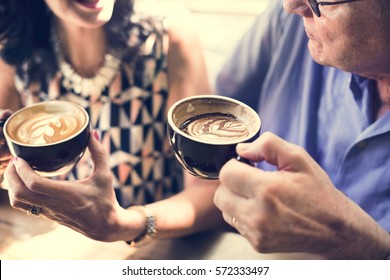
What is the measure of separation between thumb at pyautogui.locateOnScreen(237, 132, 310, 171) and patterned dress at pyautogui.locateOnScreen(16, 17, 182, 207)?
476mm

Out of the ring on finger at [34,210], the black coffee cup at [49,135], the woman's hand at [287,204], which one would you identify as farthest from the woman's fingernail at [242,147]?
the ring on finger at [34,210]

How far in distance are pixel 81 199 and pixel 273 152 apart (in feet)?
1.18

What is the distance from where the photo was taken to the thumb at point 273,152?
1.97 feet

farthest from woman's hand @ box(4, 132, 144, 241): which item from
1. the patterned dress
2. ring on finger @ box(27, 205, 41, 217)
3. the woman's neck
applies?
the woman's neck

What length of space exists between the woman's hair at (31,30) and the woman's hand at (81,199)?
0.32m

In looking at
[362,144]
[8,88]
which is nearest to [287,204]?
[362,144]

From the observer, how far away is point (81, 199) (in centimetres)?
78

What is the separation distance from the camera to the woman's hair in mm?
1016

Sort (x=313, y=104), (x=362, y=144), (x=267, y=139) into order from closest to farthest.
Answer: (x=267, y=139) < (x=362, y=144) < (x=313, y=104)

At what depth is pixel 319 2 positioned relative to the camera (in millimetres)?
757

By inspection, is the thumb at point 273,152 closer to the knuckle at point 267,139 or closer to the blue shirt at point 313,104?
the knuckle at point 267,139

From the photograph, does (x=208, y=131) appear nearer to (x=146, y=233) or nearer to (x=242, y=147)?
(x=242, y=147)

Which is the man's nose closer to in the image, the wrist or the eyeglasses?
the eyeglasses

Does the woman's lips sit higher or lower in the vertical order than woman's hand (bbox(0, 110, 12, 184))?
higher
